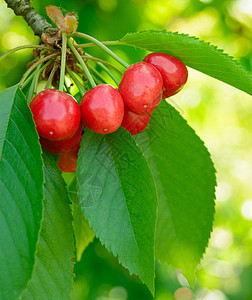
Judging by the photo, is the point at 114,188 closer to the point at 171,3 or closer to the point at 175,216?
the point at 175,216

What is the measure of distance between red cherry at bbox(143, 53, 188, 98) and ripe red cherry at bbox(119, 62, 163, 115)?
0.13 ft

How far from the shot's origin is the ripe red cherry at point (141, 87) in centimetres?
89

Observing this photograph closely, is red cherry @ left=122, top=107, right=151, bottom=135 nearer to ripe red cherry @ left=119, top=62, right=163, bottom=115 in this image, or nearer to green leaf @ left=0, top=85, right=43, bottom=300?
ripe red cherry @ left=119, top=62, right=163, bottom=115

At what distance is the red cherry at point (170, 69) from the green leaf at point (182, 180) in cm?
23


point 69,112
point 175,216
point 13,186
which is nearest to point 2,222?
point 13,186

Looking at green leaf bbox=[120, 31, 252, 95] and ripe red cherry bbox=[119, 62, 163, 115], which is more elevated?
green leaf bbox=[120, 31, 252, 95]

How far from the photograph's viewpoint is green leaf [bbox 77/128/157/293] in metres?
0.90

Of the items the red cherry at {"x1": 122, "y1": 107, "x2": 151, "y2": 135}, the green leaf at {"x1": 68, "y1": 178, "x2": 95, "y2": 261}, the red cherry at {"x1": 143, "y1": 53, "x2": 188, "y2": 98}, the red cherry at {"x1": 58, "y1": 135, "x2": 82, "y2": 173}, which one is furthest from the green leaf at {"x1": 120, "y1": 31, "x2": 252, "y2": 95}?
the green leaf at {"x1": 68, "y1": 178, "x2": 95, "y2": 261}

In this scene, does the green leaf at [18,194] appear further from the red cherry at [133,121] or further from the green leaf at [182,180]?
the green leaf at [182,180]

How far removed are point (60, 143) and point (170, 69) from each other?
0.30m

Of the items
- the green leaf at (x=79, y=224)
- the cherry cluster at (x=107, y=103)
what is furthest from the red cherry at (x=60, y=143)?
the green leaf at (x=79, y=224)

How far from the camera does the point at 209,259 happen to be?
4605 millimetres

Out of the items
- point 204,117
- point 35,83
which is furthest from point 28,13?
point 204,117

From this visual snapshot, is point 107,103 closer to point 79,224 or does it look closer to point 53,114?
point 53,114
